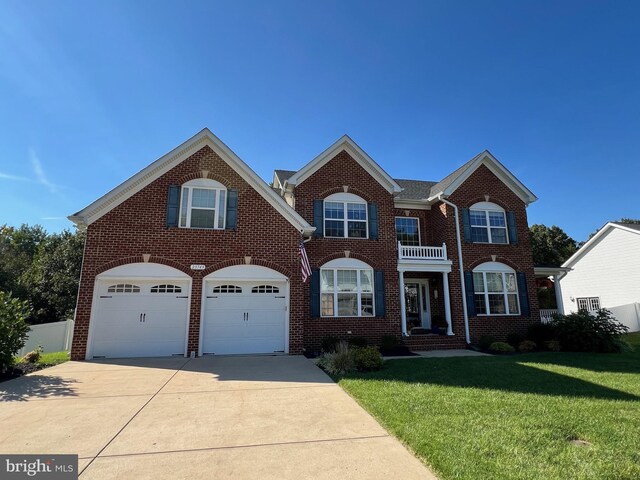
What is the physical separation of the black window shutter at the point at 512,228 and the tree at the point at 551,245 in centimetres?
2915

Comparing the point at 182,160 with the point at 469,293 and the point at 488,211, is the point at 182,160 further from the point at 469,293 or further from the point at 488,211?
the point at 488,211

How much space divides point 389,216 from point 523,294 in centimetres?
734

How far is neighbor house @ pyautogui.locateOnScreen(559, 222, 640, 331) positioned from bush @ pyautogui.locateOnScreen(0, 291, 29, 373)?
25231 millimetres

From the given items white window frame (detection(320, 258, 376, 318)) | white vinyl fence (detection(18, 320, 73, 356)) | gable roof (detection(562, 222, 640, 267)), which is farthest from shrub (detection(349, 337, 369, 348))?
gable roof (detection(562, 222, 640, 267))

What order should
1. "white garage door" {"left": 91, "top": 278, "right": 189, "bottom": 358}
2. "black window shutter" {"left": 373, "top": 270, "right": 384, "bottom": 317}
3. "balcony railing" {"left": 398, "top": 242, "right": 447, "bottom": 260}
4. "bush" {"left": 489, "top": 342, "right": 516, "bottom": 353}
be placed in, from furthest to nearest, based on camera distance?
1. "balcony railing" {"left": 398, "top": 242, "right": 447, "bottom": 260}
2. "black window shutter" {"left": 373, "top": 270, "right": 384, "bottom": 317}
3. "bush" {"left": 489, "top": 342, "right": 516, "bottom": 353}
4. "white garage door" {"left": 91, "top": 278, "right": 189, "bottom": 358}

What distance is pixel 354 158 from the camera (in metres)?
15.8

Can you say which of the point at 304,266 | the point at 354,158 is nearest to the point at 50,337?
the point at 304,266

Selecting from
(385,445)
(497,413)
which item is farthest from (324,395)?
(497,413)

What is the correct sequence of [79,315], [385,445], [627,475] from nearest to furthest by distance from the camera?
[627,475]
[385,445]
[79,315]

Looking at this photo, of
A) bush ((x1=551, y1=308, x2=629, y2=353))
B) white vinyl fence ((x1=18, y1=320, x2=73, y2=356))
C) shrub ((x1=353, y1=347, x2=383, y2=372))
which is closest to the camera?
shrub ((x1=353, y1=347, x2=383, y2=372))

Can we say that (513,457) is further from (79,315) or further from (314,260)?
(79,315)

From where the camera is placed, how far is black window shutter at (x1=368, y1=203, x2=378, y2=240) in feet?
50.1

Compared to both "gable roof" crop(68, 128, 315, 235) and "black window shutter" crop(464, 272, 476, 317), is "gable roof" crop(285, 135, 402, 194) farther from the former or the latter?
"black window shutter" crop(464, 272, 476, 317)

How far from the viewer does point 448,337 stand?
14.8 meters
